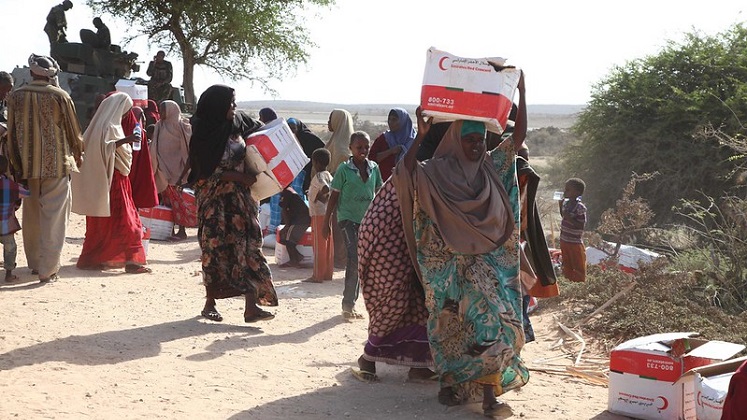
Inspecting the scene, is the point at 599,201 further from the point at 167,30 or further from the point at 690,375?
the point at 167,30

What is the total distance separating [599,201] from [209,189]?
11439mm

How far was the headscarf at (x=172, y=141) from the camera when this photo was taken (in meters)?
11.8

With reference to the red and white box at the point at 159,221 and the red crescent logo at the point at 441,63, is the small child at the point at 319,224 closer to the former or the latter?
the red and white box at the point at 159,221

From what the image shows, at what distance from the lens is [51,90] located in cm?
881

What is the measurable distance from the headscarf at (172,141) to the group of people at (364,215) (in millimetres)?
17

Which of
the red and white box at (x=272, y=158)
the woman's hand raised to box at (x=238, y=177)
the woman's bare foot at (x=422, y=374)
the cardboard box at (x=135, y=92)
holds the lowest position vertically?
the woman's bare foot at (x=422, y=374)

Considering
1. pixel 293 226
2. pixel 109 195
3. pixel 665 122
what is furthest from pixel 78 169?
pixel 665 122

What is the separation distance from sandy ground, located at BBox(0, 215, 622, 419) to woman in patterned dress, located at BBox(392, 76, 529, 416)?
0.88ft

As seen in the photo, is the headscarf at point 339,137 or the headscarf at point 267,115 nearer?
the headscarf at point 267,115

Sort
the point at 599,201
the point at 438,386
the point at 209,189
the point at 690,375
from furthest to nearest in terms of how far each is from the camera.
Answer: the point at 599,201 → the point at 209,189 → the point at 438,386 → the point at 690,375

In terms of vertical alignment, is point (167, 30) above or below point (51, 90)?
above

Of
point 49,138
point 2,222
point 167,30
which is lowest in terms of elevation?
point 2,222

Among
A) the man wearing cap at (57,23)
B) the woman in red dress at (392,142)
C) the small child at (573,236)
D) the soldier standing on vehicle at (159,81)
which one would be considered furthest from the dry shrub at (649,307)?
the man wearing cap at (57,23)

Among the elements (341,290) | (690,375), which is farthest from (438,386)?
(341,290)
